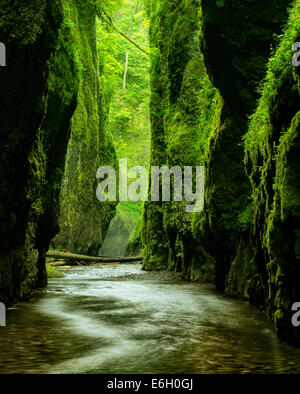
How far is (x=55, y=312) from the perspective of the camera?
7238 mm

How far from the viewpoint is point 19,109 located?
21.8 ft

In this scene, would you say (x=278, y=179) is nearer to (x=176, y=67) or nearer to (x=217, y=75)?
(x=217, y=75)

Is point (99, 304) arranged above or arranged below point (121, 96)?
below

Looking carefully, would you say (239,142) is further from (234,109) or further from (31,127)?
(31,127)

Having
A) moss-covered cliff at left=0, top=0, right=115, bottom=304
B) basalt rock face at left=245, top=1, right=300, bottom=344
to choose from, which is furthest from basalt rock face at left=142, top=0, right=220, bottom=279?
basalt rock face at left=245, top=1, right=300, bottom=344

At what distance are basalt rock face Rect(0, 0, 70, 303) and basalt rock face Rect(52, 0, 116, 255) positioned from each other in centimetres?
1471

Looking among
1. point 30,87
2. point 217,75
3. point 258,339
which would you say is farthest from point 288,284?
point 217,75

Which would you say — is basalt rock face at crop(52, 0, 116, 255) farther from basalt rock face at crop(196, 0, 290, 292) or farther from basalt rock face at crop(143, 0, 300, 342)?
basalt rock face at crop(196, 0, 290, 292)

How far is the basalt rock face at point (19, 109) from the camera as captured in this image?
605 cm

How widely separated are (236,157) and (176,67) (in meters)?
6.71

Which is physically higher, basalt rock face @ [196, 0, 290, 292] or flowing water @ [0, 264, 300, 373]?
basalt rock face @ [196, 0, 290, 292]

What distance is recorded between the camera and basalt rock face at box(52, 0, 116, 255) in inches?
938

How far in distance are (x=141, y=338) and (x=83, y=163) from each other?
67.3 feet

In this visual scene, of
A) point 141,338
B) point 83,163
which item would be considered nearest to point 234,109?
point 141,338
